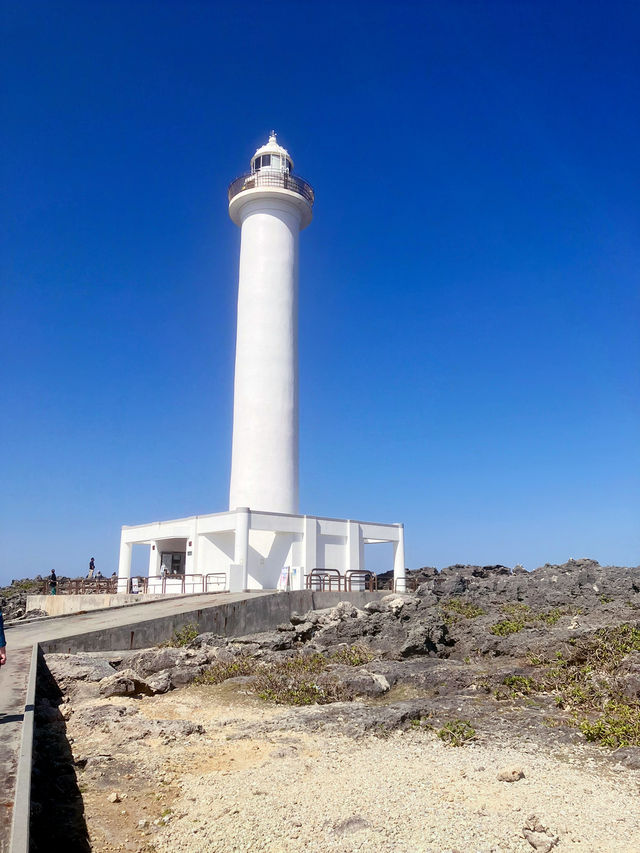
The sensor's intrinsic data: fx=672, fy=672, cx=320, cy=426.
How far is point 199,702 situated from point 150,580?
19092 millimetres

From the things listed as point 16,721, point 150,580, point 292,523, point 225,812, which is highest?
point 292,523

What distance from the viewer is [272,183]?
32.4m

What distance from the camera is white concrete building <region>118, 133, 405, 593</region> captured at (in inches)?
1062

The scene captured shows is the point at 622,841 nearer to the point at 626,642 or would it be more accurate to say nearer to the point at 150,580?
the point at 626,642

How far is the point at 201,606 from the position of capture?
18.8 meters

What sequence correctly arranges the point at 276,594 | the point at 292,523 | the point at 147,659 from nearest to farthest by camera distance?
the point at 147,659 < the point at 276,594 < the point at 292,523

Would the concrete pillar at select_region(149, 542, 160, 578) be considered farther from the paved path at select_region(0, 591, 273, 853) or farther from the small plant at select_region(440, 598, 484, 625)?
the small plant at select_region(440, 598, 484, 625)

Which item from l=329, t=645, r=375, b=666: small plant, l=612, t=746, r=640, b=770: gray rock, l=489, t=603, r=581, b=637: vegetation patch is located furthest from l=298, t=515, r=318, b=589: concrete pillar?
l=612, t=746, r=640, b=770: gray rock

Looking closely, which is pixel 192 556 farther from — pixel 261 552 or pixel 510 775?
pixel 510 775

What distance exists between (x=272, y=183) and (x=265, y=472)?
14071 mm

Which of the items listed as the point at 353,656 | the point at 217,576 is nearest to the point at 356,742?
the point at 353,656

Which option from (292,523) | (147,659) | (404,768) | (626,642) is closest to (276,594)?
(292,523)

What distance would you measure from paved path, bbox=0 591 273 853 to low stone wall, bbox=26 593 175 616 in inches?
137

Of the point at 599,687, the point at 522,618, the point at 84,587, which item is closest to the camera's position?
the point at 599,687
